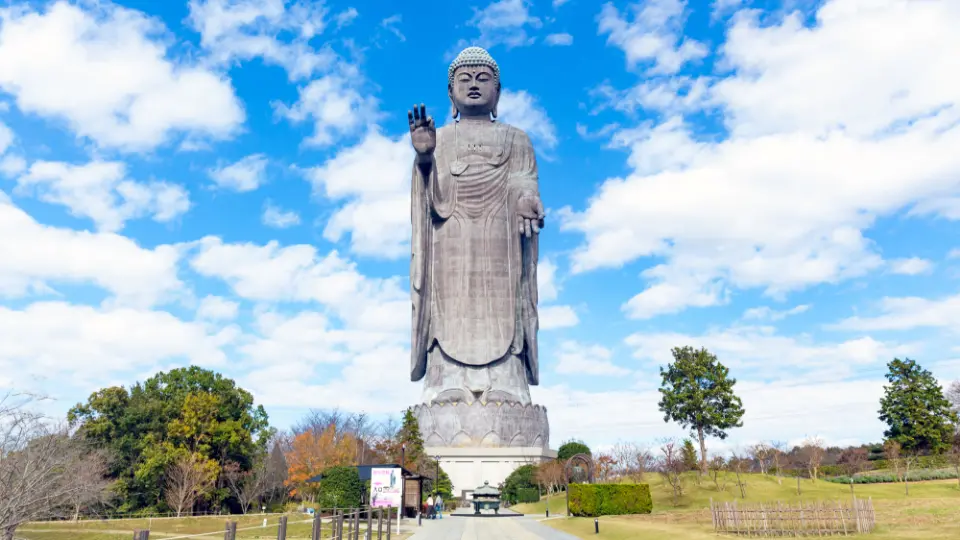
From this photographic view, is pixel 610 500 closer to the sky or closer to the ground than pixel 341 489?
closer to the ground

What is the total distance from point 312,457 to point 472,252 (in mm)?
19218

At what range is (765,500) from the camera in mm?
31547

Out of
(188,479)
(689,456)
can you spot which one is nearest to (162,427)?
(188,479)

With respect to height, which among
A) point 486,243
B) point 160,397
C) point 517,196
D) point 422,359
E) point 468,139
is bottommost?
point 160,397

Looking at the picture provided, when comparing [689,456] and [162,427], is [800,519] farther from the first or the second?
[162,427]

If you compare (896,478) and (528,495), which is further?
(528,495)

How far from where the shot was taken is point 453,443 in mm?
51625

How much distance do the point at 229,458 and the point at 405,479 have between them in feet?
49.3

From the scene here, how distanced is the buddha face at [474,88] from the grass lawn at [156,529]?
35962 mm

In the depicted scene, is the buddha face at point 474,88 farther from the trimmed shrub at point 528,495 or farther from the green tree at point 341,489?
the green tree at point 341,489

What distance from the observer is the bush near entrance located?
93.1ft

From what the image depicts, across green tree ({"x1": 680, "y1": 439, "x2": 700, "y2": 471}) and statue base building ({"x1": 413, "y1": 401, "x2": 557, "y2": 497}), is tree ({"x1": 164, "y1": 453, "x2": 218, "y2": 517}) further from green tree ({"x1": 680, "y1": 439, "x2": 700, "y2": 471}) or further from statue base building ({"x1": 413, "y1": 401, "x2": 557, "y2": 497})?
green tree ({"x1": 680, "y1": 439, "x2": 700, "y2": 471})

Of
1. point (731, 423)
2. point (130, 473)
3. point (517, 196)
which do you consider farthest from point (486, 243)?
point (130, 473)

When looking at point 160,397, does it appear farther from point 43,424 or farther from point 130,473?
point 43,424
